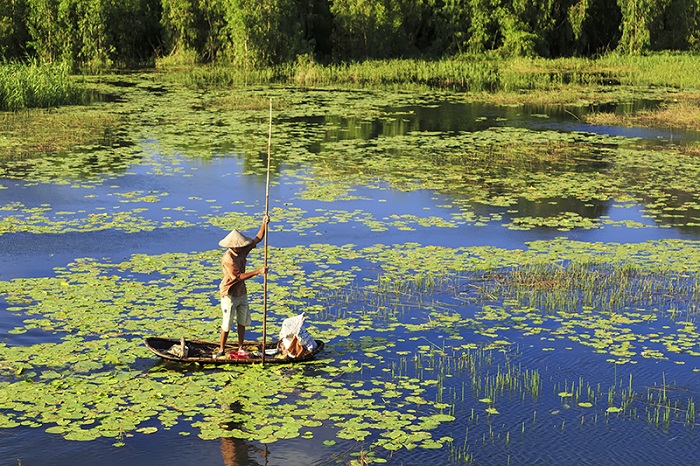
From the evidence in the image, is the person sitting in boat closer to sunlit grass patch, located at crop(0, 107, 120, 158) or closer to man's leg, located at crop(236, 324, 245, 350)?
man's leg, located at crop(236, 324, 245, 350)

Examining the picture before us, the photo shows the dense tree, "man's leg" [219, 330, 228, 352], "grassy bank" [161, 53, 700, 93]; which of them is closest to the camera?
"man's leg" [219, 330, 228, 352]

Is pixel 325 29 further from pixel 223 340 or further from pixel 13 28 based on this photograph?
pixel 223 340

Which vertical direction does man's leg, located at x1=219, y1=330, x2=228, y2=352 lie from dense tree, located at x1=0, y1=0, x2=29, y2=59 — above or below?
below

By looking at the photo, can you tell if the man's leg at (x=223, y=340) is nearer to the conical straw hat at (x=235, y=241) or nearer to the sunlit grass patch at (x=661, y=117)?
the conical straw hat at (x=235, y=241)

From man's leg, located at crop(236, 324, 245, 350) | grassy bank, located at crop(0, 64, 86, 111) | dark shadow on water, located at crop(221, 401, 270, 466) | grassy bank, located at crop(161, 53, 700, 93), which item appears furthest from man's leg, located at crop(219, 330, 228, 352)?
grassy bank, located at crop(161, 53, 700, 93)

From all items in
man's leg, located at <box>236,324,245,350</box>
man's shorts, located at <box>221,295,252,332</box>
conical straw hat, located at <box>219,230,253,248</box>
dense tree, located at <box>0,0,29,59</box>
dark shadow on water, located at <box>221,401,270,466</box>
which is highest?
dense tree, located at <box>0,0,29,59</box>

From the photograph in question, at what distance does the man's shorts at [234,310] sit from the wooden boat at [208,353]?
25 cm

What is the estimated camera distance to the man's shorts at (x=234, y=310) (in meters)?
10.1

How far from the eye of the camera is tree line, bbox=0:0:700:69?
149 ft

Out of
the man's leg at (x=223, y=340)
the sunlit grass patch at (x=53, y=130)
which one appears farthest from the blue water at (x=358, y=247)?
the sunlit grass patch at (x=53, y=130)

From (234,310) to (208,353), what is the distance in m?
0.50

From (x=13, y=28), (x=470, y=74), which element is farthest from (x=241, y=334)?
(x=13, y=28)

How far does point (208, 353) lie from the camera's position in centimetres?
1007

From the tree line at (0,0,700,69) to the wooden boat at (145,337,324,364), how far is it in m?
35.5
